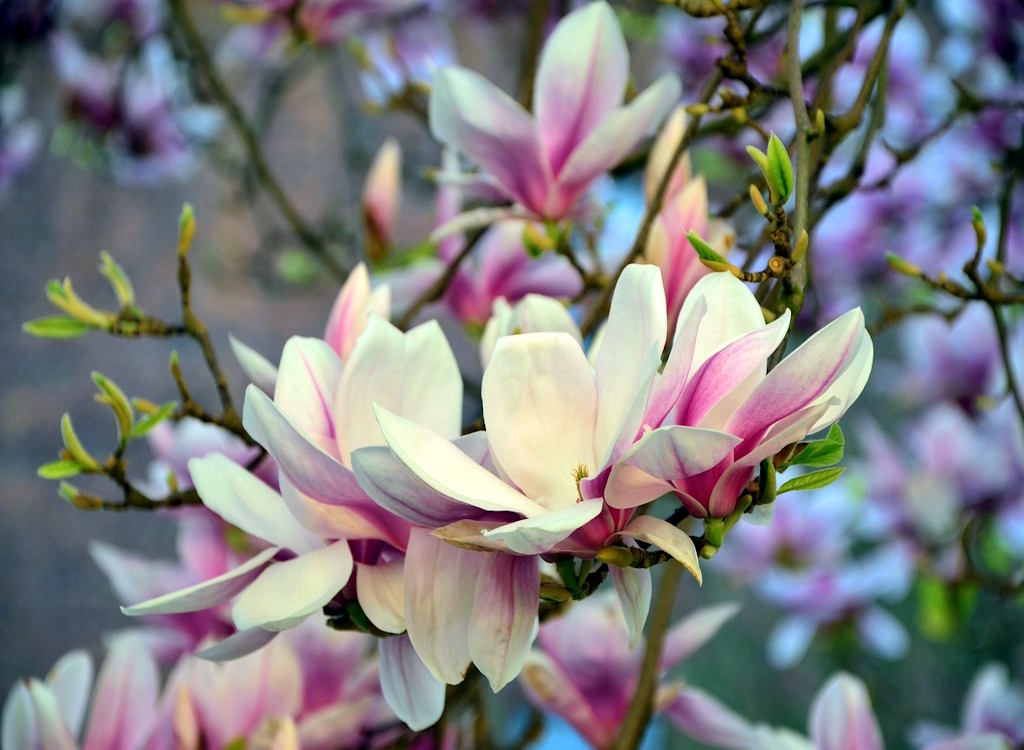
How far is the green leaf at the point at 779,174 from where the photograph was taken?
0.27 metres

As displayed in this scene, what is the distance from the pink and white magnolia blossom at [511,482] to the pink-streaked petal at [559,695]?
17 cm

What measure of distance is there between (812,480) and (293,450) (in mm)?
134

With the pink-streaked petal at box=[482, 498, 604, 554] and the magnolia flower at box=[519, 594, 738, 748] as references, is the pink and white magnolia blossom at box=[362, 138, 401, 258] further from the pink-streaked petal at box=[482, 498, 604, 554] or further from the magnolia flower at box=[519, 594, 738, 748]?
the pink-streaked petal at box=[482, 498, 604, 554]

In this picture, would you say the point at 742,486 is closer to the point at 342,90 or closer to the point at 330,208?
the point at 342,90

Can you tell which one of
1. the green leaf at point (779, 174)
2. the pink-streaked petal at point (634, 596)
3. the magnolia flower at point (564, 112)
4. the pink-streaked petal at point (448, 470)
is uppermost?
the green leaf at point (779, 174)

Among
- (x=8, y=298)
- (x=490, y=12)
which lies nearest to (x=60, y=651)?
(x=8, y=298)

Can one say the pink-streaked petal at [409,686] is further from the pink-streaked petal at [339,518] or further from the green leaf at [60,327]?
the green leaf at [60,327]

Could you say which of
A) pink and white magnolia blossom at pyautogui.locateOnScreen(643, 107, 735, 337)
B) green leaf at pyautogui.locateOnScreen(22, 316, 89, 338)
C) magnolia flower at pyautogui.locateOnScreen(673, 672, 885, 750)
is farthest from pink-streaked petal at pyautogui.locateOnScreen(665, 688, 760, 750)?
green leaf at pyautogui.locateOnScreen(22, 316, 89, 338)

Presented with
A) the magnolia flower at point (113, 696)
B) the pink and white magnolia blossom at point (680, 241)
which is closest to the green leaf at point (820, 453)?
the pink and white magnolia blossom at point (680, 241)

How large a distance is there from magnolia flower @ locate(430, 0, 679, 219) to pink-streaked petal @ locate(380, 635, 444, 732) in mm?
195

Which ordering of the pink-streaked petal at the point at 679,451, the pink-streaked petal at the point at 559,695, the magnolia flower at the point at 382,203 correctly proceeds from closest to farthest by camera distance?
the pink-streaked petal at the point at 679,451, the pink-streaked petal at the point at 559,695, the magnolia flower at the point at 382,203

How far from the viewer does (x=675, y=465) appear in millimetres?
237

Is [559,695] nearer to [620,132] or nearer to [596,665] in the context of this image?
[596,665]

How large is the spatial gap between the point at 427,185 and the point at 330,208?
319 mm
